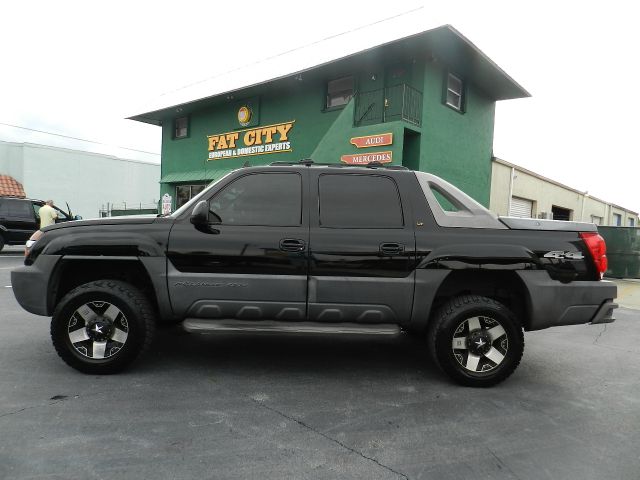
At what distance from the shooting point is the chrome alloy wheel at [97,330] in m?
3.62

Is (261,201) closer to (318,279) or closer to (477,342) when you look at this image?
(318,279)

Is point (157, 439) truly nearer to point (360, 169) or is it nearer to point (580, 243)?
point (360, 169)

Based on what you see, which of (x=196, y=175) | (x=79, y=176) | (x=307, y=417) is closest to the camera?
(x=307, y=417)

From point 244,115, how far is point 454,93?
26.9ft

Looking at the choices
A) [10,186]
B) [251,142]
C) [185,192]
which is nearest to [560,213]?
[251,142]

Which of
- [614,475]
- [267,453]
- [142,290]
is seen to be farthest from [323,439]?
[142,290]

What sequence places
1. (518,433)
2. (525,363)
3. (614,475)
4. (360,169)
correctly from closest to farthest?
(614,475)
(518,433)
(360,169)
(525,363)

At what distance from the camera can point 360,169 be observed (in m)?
3.90

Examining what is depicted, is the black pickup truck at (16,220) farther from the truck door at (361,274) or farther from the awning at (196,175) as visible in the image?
the truck door at (361,274)

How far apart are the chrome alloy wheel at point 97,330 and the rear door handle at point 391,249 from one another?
7.84 feet

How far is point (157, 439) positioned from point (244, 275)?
1.45 m

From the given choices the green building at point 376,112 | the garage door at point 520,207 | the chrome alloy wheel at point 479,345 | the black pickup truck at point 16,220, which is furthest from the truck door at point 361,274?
the garage door at point 520,207

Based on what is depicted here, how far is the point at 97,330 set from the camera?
3623mm

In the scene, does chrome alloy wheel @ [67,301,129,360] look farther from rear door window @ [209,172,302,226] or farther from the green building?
the green building
